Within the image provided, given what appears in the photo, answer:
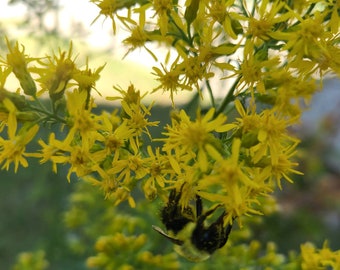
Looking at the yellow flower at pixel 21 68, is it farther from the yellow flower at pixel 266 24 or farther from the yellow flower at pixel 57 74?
the yellow flower at pixel 266 24

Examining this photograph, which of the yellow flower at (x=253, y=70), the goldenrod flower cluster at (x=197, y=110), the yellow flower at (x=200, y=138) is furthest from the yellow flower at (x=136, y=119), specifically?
the yellow flower at (x=253, y=70)

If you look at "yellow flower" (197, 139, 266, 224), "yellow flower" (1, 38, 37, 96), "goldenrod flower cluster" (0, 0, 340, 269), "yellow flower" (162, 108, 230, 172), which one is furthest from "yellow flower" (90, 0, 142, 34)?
"yellow flower" (197, 139, 266, 224)

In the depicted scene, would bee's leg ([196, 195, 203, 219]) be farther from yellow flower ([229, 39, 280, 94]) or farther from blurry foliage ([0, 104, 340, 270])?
yellow flower ([229, 39, 280, 94])

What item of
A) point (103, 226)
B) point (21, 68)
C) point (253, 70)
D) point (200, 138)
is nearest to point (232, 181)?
point (200, 138)

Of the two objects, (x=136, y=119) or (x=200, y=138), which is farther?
(x=136, y=119)

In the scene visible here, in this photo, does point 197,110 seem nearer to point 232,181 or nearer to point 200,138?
point 200,138

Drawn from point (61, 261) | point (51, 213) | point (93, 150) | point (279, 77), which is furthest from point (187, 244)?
point (51, 213)

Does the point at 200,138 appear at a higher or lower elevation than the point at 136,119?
lower

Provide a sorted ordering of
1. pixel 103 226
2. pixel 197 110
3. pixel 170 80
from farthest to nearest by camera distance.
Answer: pixel 103 226 < pixel 170 80 < pixel 197 110

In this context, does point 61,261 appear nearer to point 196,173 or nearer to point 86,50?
point 86,50
